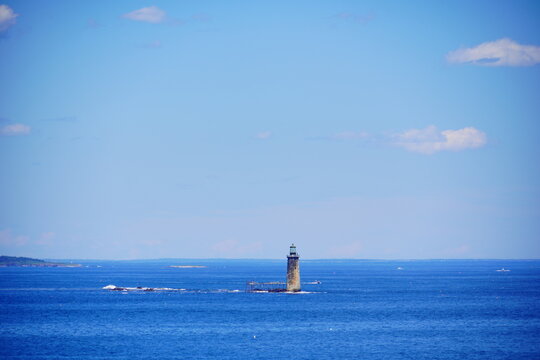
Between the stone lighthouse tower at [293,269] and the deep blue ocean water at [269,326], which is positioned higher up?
the stone lighthouse tower at [293,269]

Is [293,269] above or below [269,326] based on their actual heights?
above

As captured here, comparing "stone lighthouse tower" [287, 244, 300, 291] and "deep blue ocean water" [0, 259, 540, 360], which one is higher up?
"stone lighthouse tower" [287, 244, 300, 291]

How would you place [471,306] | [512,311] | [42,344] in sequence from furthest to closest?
[471,306], [512,311], [42,344]

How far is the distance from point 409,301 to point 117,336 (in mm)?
60547

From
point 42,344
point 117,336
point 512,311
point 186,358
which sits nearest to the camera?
point 186,358

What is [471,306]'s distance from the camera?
120000mm

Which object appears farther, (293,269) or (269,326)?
(293,269)

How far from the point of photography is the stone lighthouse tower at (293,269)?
12925cm

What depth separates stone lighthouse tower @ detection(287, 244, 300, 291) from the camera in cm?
12925

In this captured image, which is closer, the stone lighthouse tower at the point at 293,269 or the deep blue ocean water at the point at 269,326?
the deep blue ocean water at the point at 269,326

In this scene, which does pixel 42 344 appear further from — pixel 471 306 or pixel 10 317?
pixel 471 306

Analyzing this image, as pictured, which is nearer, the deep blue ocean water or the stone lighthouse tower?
the deep blue ocean water

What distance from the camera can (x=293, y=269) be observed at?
133875mm

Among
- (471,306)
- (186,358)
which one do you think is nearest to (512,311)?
(471,306)
